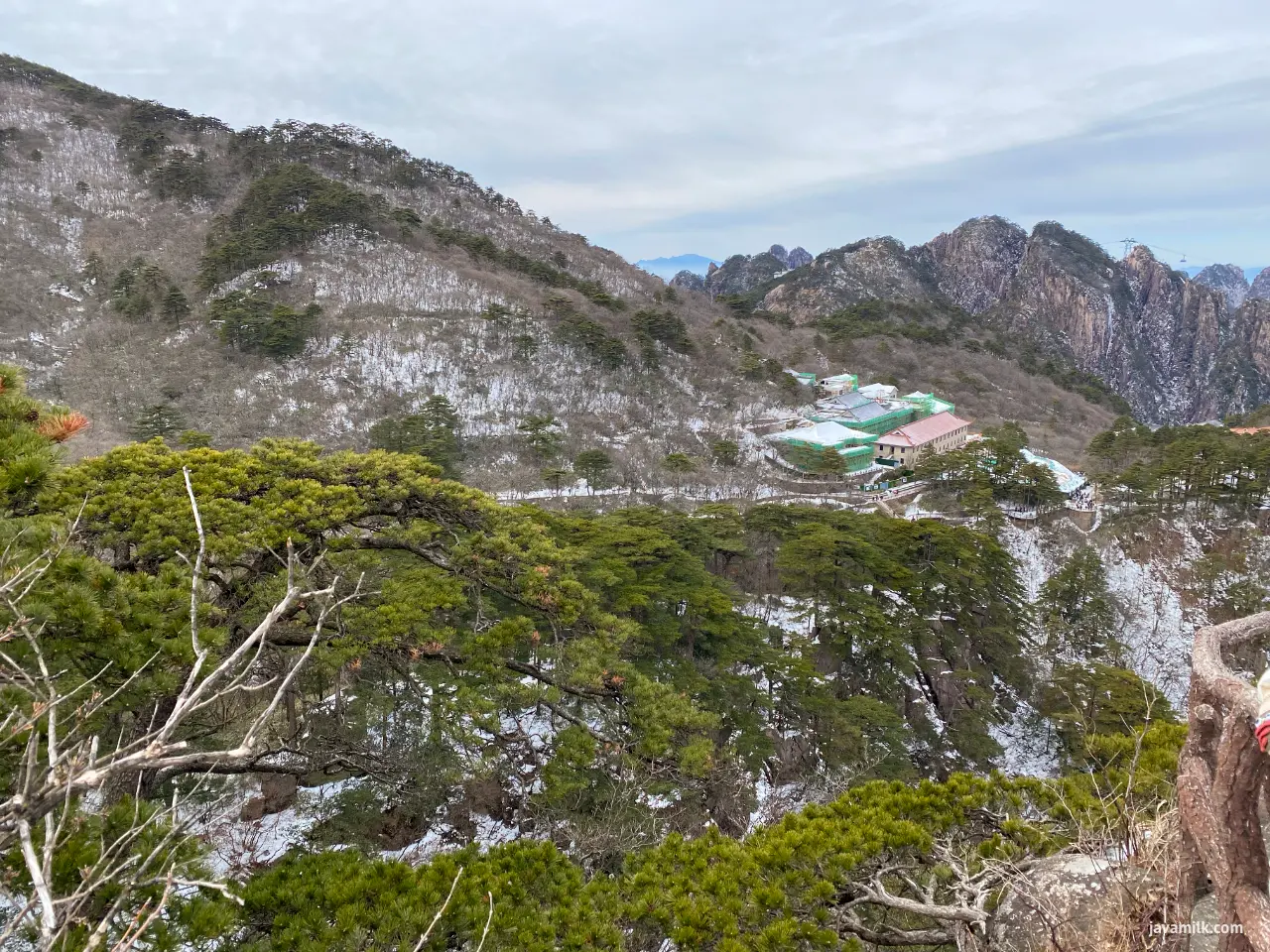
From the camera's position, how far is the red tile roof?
113 ft

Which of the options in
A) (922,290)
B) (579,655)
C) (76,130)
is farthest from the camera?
(922,290)

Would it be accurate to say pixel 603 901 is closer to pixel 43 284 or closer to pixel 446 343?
pixel 446 343

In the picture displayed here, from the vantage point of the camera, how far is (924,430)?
36031 millimetres

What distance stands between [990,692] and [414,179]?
57350mm

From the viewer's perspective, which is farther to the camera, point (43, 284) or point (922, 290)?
point (922, 290)

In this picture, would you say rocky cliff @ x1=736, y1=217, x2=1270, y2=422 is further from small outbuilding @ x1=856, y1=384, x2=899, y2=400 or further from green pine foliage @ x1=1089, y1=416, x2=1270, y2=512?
green pine foliage @ x1=1089, y1=416, x2=1270, y2=512

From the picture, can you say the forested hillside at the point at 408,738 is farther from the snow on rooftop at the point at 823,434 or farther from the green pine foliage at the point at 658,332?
the green pine foliage at the point at 658,332

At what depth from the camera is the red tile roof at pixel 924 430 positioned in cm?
3456

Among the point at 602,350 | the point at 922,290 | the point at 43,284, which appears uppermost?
the point at 922,290

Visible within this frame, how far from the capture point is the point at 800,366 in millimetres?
49500

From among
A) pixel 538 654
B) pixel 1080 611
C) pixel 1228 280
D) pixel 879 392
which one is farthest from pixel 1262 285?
pixel 538 654

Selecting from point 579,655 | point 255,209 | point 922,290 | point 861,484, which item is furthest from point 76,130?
point 922,290

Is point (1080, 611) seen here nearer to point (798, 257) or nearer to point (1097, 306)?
point (1097, 306)

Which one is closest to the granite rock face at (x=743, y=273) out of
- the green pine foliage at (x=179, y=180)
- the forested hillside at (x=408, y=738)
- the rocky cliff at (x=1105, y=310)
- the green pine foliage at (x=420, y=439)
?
the rocky cliff at (x=1105, y=310)
